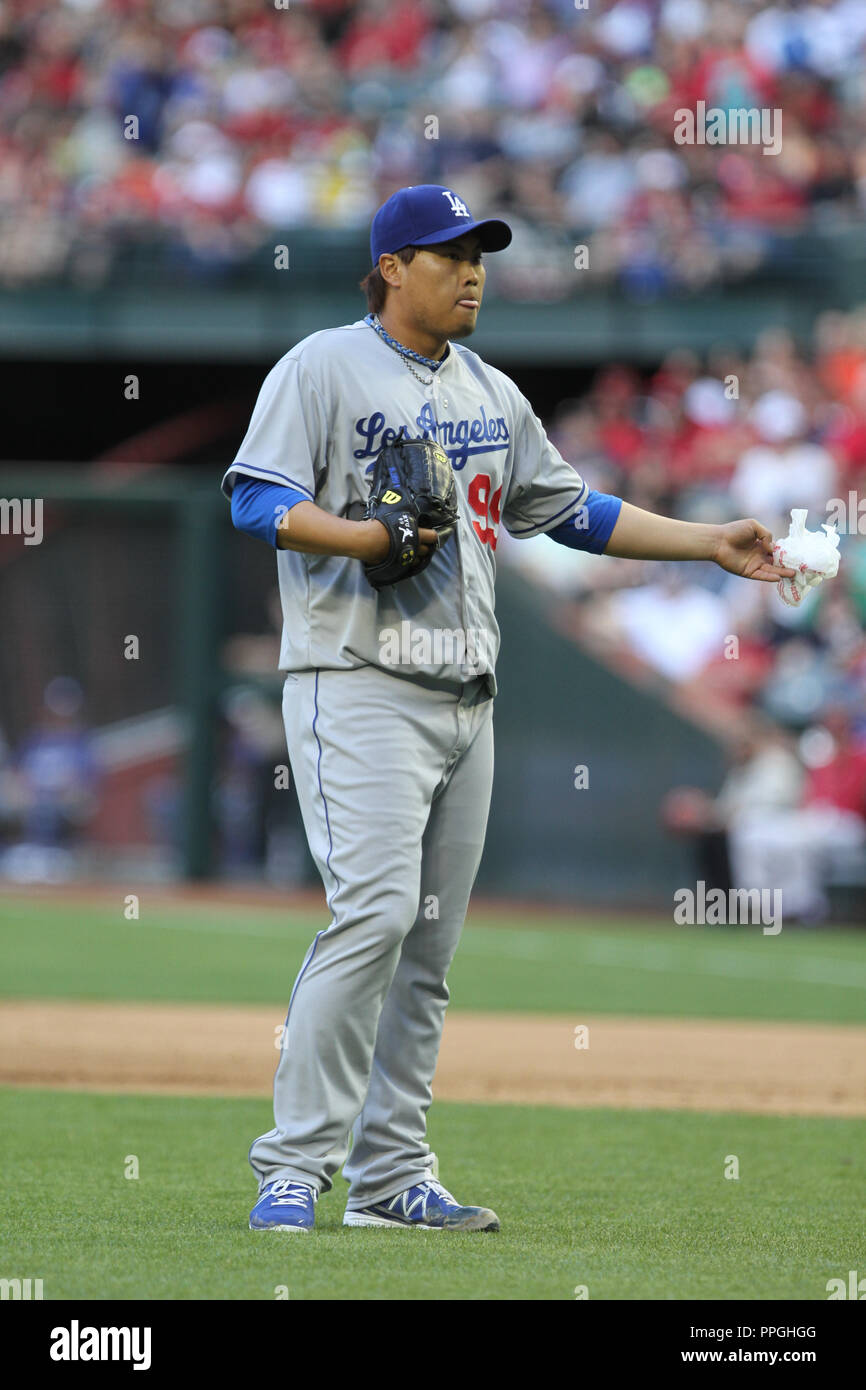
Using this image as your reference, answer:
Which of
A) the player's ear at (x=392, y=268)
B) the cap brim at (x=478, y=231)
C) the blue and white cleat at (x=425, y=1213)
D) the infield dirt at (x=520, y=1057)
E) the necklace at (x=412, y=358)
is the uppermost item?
the cap brim at (x=478, y=231)

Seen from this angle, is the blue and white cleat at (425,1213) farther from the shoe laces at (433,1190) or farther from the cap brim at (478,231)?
the cap brim at (478,231)

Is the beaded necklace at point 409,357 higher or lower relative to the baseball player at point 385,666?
higher

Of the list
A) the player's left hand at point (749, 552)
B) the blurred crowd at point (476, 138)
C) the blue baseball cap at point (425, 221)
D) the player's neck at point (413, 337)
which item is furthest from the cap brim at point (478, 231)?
the blurred crowd at point (476, 138)

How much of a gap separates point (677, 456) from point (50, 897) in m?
5.68

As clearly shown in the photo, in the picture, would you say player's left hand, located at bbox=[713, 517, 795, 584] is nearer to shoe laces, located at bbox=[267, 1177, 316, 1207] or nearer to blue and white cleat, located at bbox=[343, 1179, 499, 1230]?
blue and white cleat, located at bbox=[343, 1179, 499, 1230]

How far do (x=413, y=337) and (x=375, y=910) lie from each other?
1177 mm

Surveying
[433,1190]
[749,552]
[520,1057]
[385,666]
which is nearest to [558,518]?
[749,552]

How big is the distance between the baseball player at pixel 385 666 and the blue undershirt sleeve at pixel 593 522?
0.67 feet

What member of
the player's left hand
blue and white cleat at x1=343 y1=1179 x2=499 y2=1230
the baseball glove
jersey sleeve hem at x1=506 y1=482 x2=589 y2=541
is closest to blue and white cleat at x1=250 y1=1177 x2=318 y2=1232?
blue and white cleat at x1=343 y1=1179 x2=499 y2=1230

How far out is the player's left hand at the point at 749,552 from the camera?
4.21 meters

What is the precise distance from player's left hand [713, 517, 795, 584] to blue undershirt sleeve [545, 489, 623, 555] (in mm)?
238

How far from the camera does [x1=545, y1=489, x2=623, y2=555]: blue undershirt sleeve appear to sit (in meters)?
4.28
